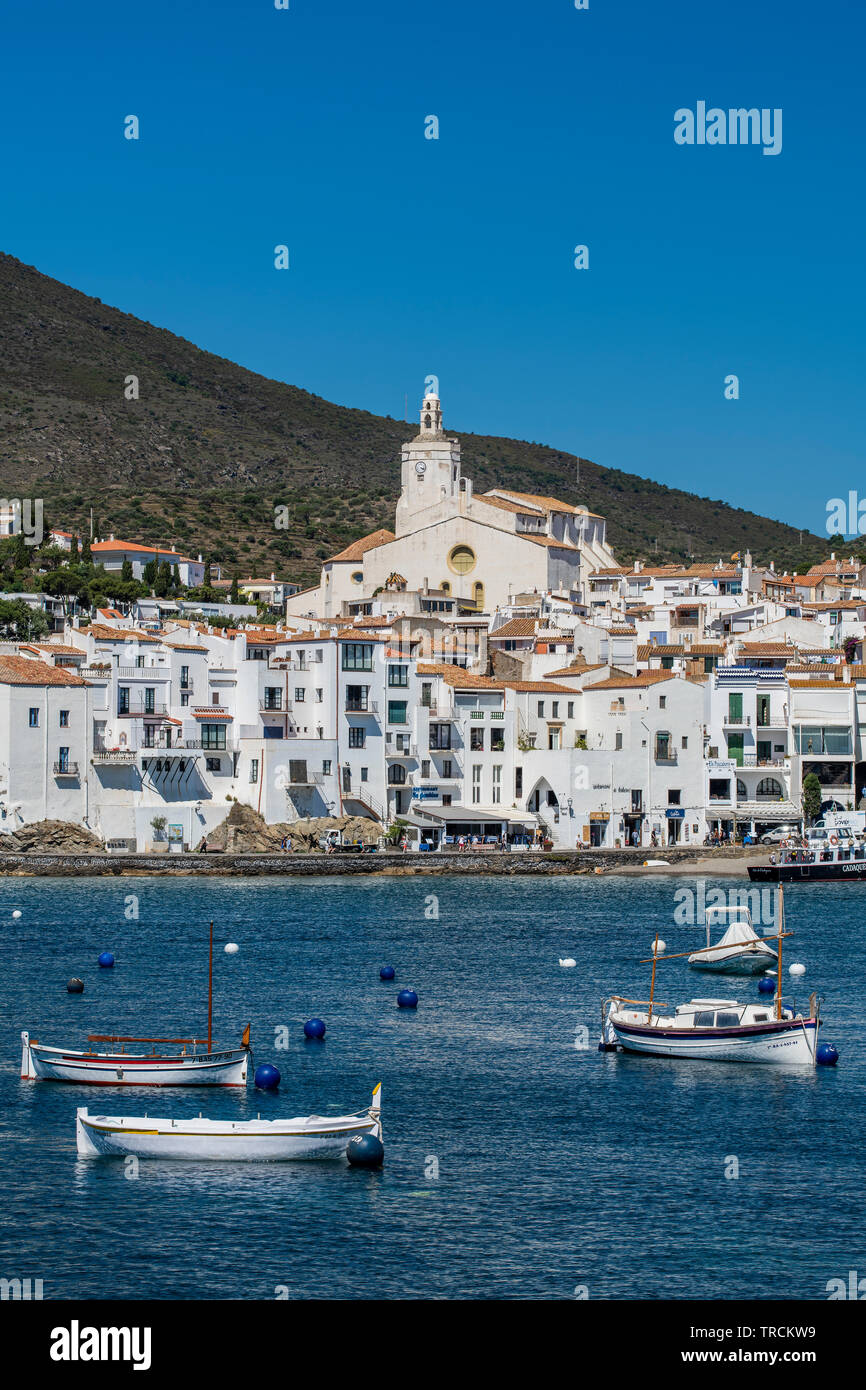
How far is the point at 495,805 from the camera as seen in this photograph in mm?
81500

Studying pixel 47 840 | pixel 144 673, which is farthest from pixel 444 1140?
pixel 144 673

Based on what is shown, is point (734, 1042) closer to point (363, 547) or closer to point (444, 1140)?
point (444, 1140)

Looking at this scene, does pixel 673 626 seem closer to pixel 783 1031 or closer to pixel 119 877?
pixel 119 877

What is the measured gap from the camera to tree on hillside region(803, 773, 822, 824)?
86.1m

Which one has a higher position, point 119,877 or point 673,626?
point 673,626

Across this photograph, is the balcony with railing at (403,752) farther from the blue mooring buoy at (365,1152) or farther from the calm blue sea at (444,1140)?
the blue mooring buoy at (365,1152)

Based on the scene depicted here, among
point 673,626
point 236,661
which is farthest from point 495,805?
point 673,626

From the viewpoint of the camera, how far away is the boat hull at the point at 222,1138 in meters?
28.8

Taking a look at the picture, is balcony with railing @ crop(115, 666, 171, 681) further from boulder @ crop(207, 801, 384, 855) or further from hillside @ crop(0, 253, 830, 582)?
hillside @ crop(0, 253, 830, 582)

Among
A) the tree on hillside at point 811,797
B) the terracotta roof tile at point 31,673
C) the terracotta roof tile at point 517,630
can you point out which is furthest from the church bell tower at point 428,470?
the terracotta roof tile at point 31,673

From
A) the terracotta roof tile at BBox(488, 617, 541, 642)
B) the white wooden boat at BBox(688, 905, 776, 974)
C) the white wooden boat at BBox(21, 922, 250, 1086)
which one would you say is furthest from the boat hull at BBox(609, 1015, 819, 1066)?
the terracotta roof tile at BBox(488, 617, 541, 642)

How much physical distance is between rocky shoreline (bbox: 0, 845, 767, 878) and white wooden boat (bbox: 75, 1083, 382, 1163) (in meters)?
42.6

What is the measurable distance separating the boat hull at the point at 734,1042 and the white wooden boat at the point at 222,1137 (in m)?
10.1
